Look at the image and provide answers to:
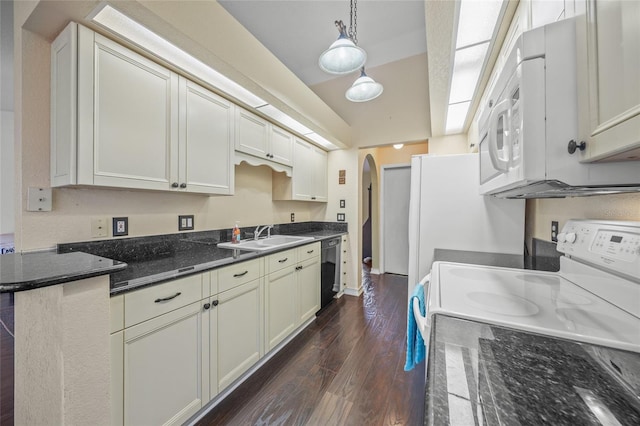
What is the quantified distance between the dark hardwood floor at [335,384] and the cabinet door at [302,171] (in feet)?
4.83

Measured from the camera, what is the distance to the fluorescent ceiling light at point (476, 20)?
1.10 m

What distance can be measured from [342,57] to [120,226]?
1802 millimetres

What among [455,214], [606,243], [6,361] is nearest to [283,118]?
[455,214]

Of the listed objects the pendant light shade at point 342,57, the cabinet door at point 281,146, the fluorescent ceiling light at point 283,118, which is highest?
the pendant light shade at point 342,57

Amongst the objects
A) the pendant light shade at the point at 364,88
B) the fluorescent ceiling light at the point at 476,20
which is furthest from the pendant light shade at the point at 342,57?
the fluorescent ceiling light at the point at 476,20

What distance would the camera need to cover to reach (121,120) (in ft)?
4.24

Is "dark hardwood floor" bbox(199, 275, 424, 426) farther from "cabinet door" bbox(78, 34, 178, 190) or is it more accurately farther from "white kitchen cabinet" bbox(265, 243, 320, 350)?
"cabinet door" bbox(78, 34, 178, 190)

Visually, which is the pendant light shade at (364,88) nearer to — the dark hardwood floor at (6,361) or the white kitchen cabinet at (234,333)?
the white kitchen cabinet at (234,333)

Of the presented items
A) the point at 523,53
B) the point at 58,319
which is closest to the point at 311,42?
the point at 523,53

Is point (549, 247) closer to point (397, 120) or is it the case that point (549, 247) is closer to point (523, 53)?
point (523, 53)

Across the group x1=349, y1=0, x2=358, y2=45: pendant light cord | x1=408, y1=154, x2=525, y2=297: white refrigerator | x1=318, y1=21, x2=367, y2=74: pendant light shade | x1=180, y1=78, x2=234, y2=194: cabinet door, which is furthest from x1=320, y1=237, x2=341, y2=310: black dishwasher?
x1=349, y1=0, x2=358, y2=45: pendant light cord

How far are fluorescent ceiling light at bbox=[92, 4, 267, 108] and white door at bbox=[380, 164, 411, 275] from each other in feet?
9.93

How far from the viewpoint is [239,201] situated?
7.98 ft

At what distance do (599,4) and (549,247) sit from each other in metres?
1.15
